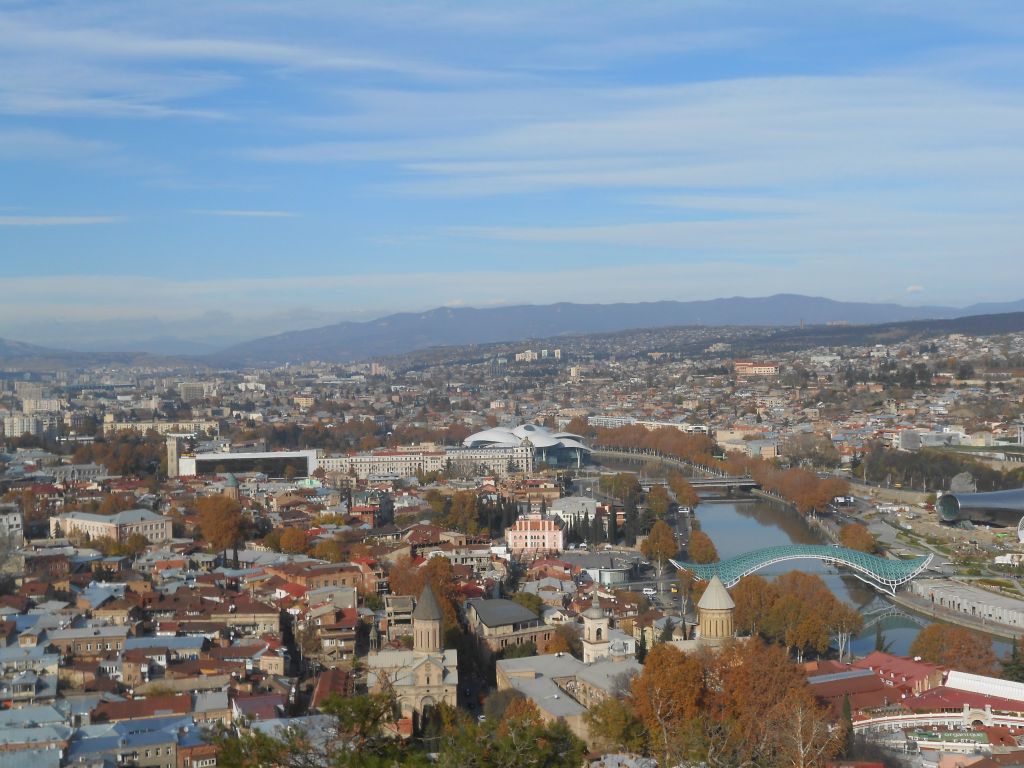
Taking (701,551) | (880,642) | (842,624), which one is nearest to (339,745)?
(880,642)

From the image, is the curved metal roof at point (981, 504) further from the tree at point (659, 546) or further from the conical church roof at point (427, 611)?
the conical church roof at point (427, 611)

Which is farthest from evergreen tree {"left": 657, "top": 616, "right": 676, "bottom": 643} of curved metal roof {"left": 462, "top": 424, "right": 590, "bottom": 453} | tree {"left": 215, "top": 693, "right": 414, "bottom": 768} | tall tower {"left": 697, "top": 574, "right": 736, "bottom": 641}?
curved metal roof {"left": 462, "top": 424, "right": 590, "bottom": 453}

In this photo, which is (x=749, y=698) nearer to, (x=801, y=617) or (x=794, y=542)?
(x=801, y=617)

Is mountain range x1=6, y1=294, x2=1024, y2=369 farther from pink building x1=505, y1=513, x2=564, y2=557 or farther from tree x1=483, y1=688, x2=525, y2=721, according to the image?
tree x1=483, y1=688, x2=525, y2=721

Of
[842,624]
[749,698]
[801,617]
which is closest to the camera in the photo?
[749,698]

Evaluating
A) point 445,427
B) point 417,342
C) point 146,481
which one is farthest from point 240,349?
point 146,481

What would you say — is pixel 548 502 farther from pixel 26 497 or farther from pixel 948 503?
pixel 26 497
